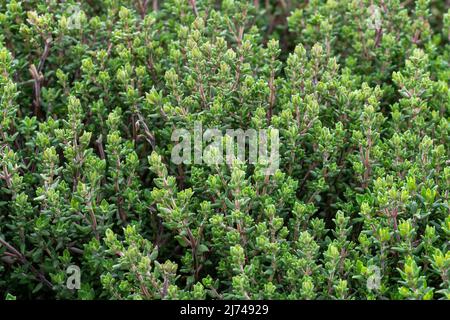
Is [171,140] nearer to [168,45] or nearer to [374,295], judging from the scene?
[168,45]

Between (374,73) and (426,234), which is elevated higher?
(374,73)

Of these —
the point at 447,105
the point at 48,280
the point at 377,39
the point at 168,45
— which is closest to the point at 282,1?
the point at 377,39

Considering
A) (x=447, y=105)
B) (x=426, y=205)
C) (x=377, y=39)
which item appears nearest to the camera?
(x=426, y=205)

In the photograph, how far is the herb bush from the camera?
10.2ft

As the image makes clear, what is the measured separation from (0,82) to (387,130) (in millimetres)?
2120

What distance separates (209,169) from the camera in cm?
353

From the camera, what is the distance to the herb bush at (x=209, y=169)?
3.12 m

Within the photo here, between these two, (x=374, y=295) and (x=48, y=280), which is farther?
(x=48, y=280)
